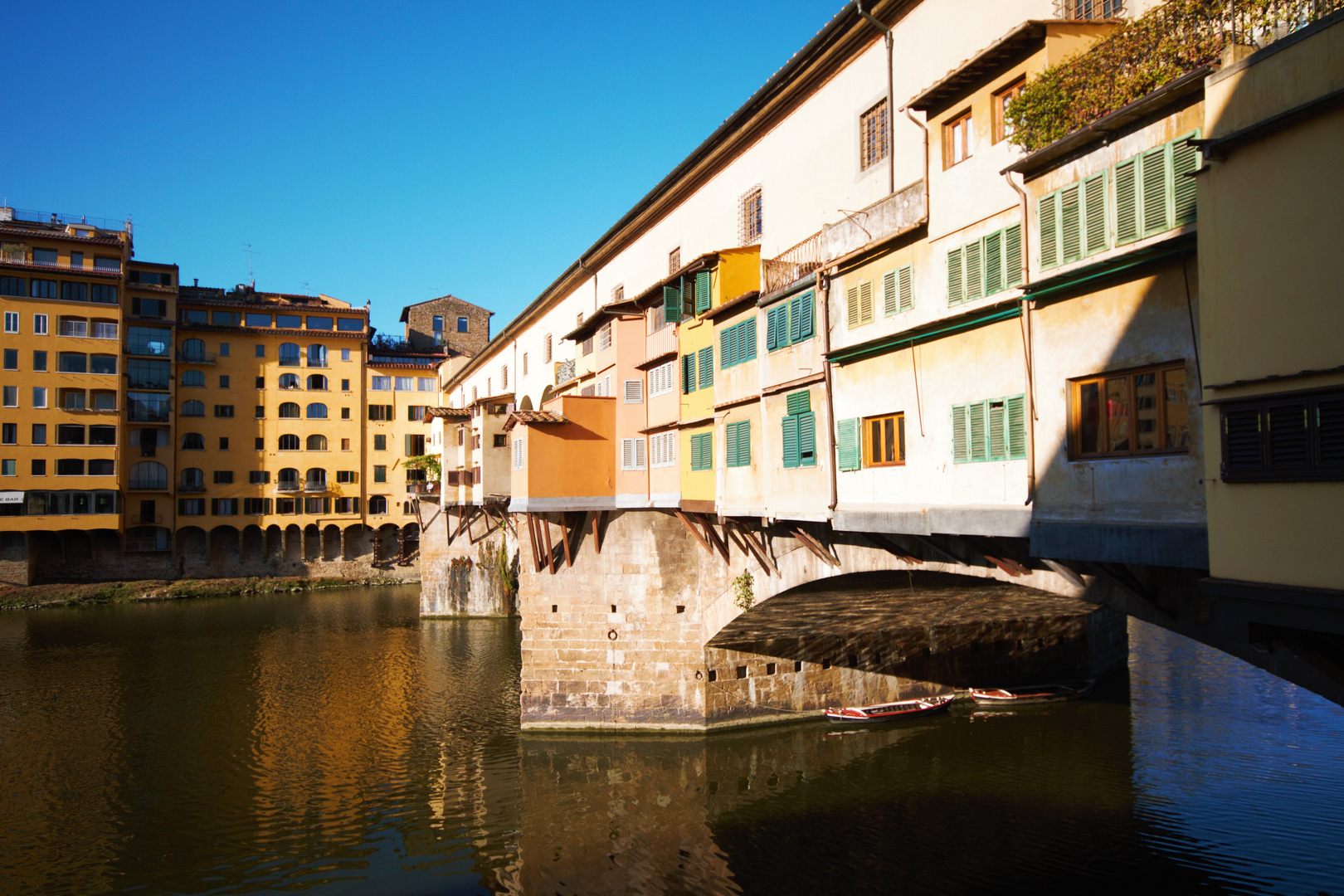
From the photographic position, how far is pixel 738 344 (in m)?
17.6

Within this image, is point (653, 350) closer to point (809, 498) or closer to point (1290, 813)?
point (809, 498)

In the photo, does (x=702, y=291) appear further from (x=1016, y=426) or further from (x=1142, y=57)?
(x=1142, y=57)

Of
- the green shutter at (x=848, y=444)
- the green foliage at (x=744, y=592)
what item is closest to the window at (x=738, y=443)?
the green foliage at (x=744, y=592)

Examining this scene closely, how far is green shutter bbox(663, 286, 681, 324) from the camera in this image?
20203 millimetres

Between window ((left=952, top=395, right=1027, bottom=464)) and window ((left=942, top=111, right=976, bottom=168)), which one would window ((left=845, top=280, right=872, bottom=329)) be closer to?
window ((left=942, top=111, right=976, bottom=168))

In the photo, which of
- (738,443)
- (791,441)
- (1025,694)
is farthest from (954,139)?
(1025,694)

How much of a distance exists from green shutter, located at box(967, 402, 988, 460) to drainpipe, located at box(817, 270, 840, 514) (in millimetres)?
3171

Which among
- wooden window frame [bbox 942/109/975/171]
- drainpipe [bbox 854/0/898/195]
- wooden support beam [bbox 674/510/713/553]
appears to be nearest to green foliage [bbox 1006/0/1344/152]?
wooden window frame [bbox 942/109/975/171]

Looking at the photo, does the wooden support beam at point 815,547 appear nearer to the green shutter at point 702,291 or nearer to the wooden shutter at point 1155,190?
the green shutter at point 702,291

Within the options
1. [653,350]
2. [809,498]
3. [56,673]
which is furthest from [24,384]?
[809,498]

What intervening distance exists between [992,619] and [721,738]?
8.59m

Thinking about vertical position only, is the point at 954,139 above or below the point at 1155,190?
above

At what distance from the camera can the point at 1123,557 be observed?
862 centimetres

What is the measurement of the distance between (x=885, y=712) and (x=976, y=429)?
14.6m
